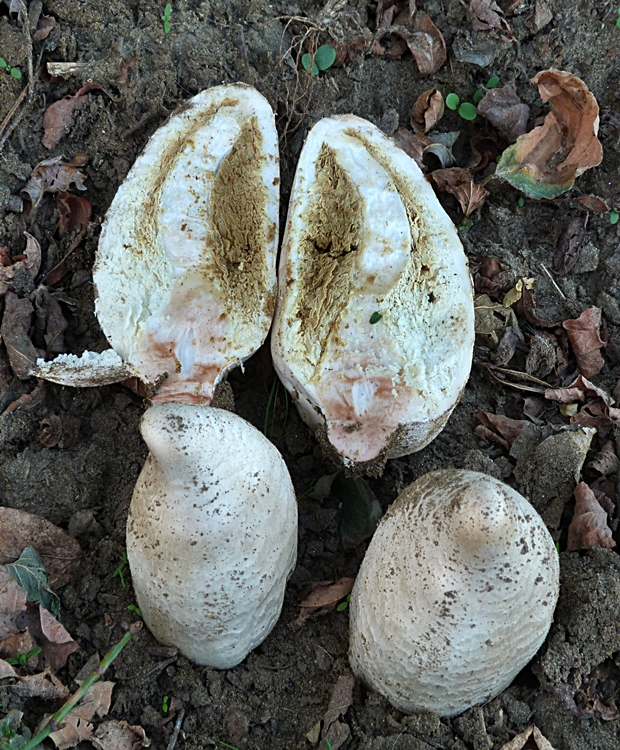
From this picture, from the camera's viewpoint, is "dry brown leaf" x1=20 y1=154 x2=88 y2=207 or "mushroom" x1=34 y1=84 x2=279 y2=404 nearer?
"mushroom" x1=34 y1=84 x2=279 y2=404

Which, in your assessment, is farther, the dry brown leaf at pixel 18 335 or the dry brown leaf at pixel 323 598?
the dry brown leaf at pixel 18 335

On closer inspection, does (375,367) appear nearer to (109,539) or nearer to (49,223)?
(109,539)

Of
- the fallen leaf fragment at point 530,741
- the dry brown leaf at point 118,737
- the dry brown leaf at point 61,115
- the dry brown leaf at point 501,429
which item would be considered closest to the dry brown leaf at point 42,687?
the dry brown leaf at point 118,737

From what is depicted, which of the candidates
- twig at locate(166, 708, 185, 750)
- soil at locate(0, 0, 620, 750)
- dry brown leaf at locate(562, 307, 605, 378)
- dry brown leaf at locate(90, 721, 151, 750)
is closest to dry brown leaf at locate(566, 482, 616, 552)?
soil at locate(0, 0, 620, 750)

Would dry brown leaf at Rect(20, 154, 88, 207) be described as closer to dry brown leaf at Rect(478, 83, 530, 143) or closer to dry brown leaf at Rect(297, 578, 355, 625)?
dry brown leaf at Rect(478, 83, 530, 143)

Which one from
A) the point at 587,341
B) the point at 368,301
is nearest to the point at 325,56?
the point at 368,301

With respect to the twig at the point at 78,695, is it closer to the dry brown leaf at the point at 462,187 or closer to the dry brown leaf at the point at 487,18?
the dry brown leaf at the point at 462,187

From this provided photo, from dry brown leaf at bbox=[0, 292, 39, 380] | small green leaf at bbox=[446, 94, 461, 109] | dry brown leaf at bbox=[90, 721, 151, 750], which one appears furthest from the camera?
small green leaf at bbox=[446, 94, 461, 109]
